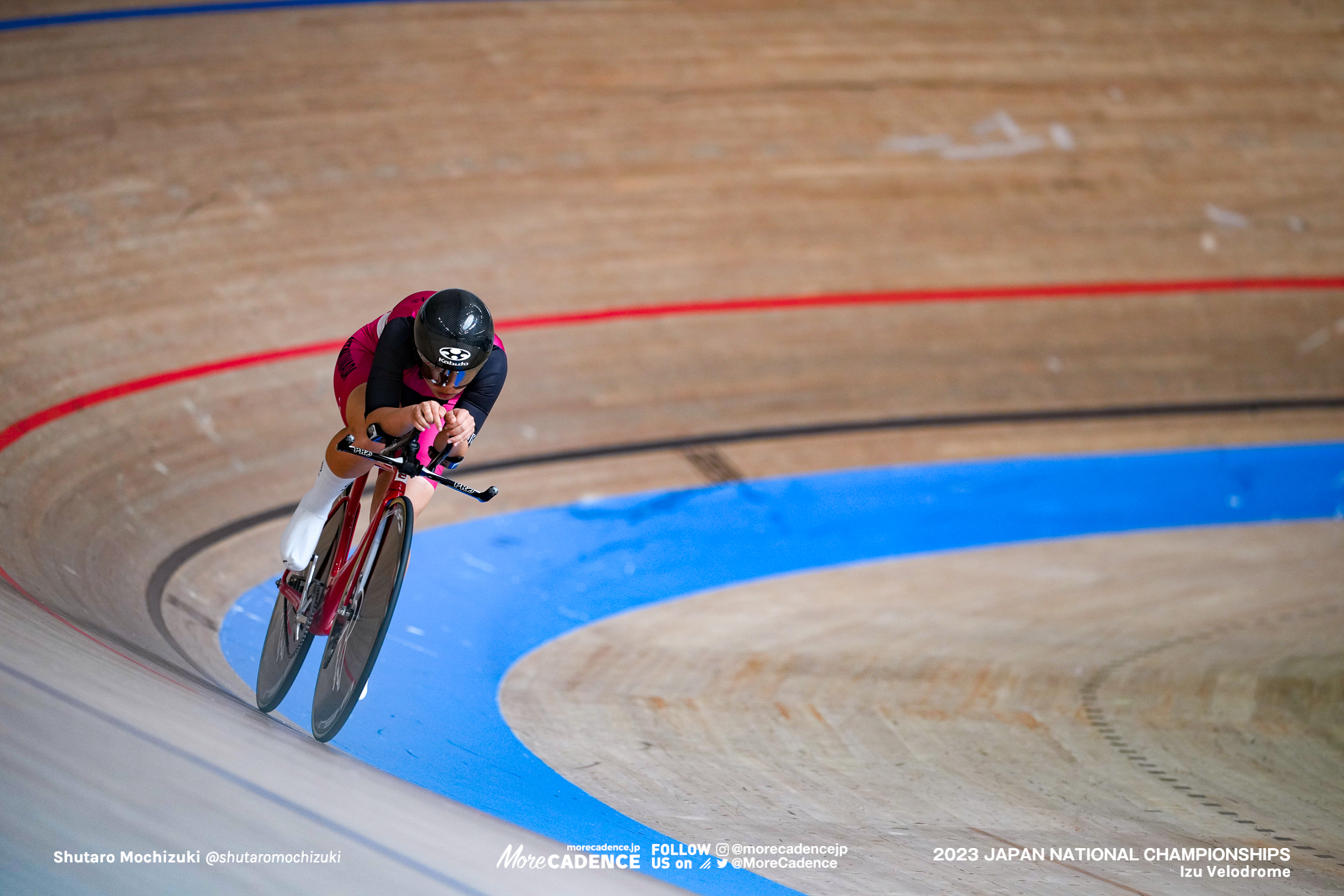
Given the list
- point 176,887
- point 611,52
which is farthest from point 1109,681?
point 611,52

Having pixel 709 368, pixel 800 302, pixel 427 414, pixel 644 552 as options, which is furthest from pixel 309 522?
pixel 800 302

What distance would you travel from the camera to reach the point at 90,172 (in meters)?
4.44

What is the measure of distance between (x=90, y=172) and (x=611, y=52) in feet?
7.60

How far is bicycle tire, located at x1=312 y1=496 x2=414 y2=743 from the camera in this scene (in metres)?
2.03

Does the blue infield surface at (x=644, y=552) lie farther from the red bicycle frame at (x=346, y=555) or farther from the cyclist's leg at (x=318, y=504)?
the cyclist's leg at (x=318, y=504)

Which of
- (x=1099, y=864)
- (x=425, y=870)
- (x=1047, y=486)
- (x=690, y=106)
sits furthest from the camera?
(x=690, y=106)

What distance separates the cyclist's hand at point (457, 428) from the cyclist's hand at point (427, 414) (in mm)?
31

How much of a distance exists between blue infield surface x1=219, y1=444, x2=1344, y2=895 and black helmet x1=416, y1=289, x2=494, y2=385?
2.87 ft

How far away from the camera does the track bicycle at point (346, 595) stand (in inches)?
80.3

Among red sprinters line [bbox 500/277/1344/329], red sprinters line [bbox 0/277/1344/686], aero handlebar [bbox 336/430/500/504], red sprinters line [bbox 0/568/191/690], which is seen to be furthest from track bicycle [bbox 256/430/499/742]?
red sprinters line [bbox 500/277/1344/329]

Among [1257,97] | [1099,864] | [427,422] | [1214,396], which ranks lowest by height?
[1214,396]

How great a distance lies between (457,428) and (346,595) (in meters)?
0.45

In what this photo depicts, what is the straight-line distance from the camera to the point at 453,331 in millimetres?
2004

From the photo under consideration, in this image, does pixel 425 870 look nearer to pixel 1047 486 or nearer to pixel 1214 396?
pixel 1047 486
